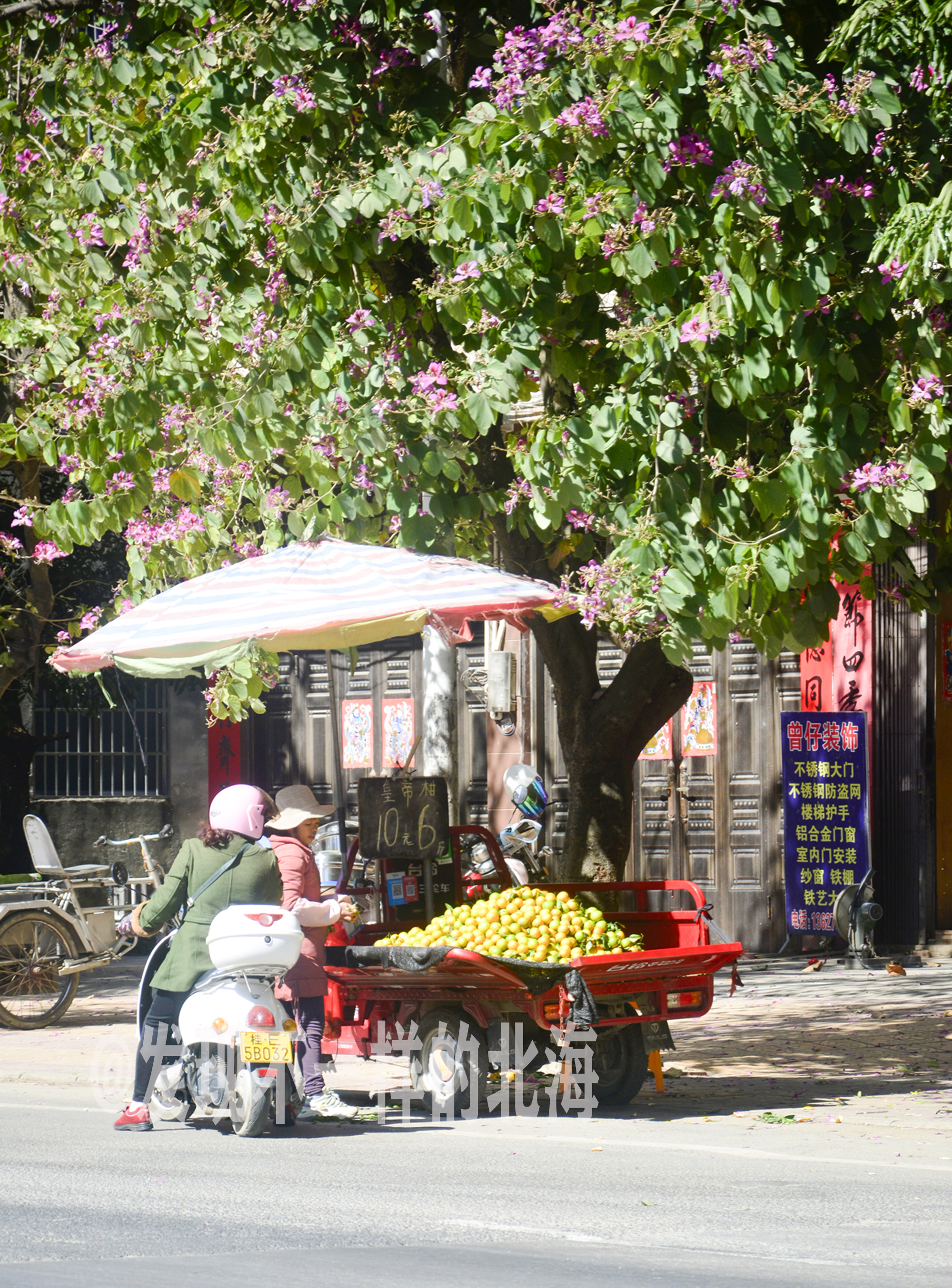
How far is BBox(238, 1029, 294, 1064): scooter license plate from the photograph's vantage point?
28.0ft

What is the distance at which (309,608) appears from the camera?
998 cm

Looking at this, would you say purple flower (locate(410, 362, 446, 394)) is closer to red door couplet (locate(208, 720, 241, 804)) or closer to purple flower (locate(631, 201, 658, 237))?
purple flower (locate(631, 201, 658, 237))

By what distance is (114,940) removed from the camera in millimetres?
13773

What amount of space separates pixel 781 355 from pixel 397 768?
10.5 m

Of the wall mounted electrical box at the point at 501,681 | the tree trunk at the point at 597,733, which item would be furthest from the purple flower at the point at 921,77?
the wall mounted electrical box at the point at 501,681

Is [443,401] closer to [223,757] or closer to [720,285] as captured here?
[720,285]

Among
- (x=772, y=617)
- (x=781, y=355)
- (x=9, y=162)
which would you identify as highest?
(x=9, y=162)

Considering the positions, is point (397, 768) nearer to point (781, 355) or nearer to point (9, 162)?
point (9, 162)

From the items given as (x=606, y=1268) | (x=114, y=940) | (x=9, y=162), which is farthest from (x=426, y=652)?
(x=606, y=1268)

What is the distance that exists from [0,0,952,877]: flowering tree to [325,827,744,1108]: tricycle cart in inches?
60.7

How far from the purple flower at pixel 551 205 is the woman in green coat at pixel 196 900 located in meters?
3.09

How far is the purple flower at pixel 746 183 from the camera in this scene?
8.05 meters

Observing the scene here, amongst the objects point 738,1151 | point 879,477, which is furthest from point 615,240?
point 738,1151

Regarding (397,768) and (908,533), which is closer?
(908,533)
